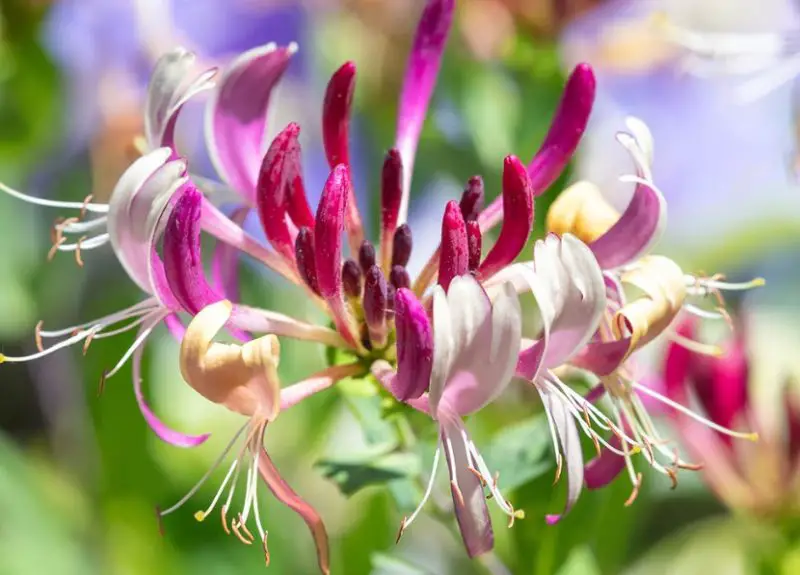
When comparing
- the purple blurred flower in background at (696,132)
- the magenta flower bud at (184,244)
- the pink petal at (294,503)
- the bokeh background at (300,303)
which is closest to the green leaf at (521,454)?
the bokeh background at (300,303)

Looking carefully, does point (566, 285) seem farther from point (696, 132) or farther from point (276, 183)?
point (696, 132)

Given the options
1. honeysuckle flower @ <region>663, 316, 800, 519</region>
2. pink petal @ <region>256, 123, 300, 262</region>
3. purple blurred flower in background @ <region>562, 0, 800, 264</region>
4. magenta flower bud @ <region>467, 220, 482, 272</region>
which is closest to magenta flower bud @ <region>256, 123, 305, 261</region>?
pink petal @ <region>256, 123, 300, 262</region>

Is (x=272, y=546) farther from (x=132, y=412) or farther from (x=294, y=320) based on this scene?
(x=294, y=320)

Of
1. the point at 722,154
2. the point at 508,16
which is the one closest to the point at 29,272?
the point at 508,16

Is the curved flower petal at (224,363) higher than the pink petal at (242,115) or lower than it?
lower

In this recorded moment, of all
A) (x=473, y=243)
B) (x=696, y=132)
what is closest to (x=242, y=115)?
(x=473, y=243)

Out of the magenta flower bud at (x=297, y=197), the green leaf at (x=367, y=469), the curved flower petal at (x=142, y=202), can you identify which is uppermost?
the curved flower petal at (x=142, y=202)

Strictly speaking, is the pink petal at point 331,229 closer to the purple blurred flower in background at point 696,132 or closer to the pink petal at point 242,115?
the pink petal at point 242,115

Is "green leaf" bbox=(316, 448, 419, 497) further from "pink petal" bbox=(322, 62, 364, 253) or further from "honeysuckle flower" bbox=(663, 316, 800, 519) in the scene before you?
"honeysuckle flower" bbox=(663, 316, 800, 519)
